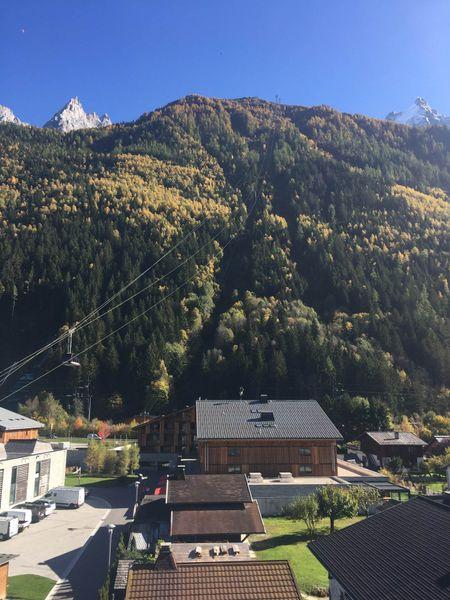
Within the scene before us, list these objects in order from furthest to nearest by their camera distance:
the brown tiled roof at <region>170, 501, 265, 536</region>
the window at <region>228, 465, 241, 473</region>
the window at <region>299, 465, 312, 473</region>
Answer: the window at <region>299, 465, 312, 473</region> → the window at <region>228, 465, 241, 473</region> → the brown tiled roof at <region>170, 501, 265, 536</region>

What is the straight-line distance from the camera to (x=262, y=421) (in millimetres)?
43906

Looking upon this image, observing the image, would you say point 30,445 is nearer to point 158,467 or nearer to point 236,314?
point 158,467

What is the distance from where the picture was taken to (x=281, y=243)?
12812 cm

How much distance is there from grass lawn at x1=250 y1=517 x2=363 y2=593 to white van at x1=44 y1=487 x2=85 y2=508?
55.0ft

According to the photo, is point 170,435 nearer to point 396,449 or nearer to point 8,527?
point 396,449

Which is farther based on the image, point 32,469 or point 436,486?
point 436,486

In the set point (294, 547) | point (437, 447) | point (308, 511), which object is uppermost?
point (437, 447)

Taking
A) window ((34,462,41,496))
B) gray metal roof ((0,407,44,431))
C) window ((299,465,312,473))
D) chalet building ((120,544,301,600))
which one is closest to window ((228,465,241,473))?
window ((299,465,312,473))

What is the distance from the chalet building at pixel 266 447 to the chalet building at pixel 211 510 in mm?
12001

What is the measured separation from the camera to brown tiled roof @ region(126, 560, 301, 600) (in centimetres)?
1383

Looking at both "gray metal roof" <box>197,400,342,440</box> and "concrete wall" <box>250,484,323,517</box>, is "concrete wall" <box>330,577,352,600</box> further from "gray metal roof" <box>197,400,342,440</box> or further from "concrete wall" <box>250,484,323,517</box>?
"gray metal roof" <box>197,400,342,440</box>

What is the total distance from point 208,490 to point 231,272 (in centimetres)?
9531

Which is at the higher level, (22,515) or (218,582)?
(218,582)

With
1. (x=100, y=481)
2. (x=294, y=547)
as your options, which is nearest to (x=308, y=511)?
(x=294, y=547)
